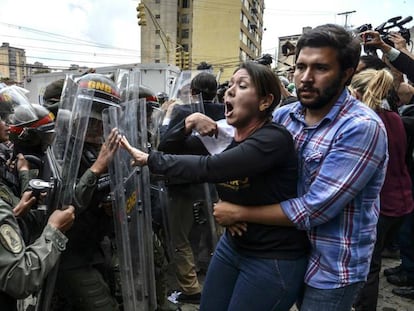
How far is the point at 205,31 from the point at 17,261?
A: 172 feet

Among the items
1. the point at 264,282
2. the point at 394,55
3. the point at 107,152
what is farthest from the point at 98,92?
the point at 394,55

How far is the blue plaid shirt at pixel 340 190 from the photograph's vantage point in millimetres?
1358

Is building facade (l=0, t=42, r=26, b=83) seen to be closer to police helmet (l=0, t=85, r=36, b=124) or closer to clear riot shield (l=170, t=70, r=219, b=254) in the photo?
clear riot shield (l=170, t=70, r=219, b=254)

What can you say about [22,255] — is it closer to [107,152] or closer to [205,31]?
[107,152]

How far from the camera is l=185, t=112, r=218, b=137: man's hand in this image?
6.46ft

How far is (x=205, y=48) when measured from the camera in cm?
5000

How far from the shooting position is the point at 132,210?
2.15m

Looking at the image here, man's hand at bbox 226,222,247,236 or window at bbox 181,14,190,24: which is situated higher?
Result: window at bbox 181,14,190,24

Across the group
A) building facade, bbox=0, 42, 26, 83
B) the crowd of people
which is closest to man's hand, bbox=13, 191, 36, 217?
the crowd of people

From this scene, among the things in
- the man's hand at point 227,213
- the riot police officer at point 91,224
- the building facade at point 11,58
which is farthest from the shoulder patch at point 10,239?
the building facade at point 11,58

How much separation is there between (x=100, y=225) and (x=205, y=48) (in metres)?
50.3

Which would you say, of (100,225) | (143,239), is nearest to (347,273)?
(143,239)

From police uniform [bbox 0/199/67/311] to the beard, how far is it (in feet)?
4.29

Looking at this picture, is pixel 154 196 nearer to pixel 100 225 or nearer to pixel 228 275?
pixel 100 225
